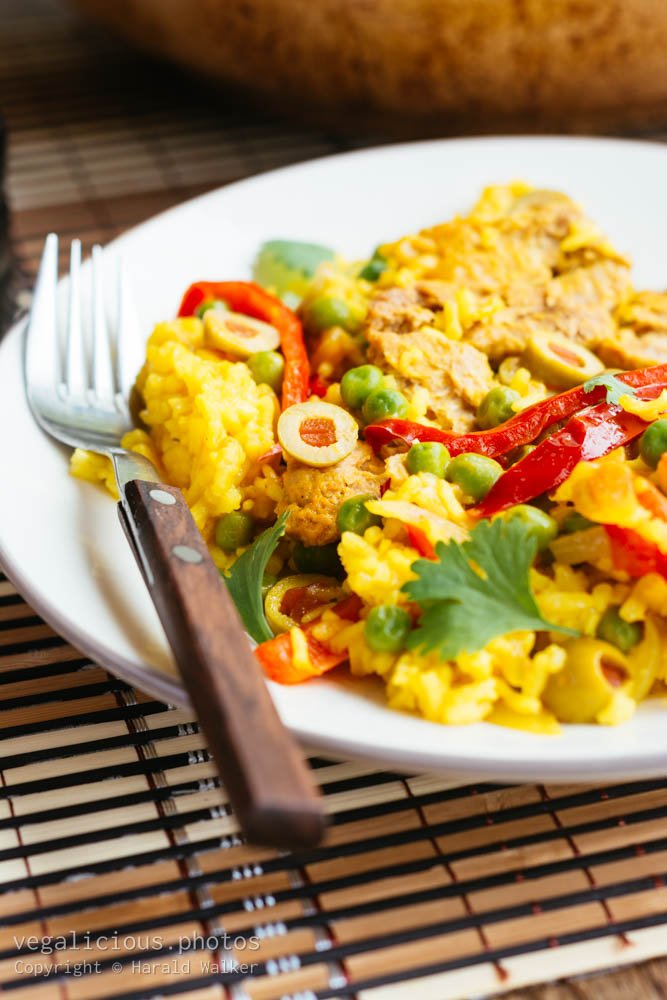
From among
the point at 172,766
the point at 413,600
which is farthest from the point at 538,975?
the point at 172,766

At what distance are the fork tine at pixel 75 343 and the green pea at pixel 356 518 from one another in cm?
101

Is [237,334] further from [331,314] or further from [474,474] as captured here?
[474,474]

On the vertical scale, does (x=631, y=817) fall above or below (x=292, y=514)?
below

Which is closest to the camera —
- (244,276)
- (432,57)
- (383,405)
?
(383,405)

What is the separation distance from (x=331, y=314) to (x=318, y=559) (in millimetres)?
1013

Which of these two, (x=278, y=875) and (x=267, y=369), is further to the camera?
(x=267, y=369)

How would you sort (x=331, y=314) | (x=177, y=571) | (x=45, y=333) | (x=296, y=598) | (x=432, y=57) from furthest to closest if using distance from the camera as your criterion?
1. (x=432, y=57)
2. (x=331, y=314)
3. (x=45, y=333)
4. (x=296, y=598)
5. (x=177, y=571)

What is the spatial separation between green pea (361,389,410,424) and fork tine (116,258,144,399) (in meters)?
0.82

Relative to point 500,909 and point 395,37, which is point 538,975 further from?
point 395,37

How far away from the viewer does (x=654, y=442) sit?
273cm

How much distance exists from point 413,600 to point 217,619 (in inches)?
19.8

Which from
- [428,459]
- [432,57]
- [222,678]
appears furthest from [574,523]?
[432,57]

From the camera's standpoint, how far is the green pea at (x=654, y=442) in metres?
2.72

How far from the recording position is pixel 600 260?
12.3 ft
